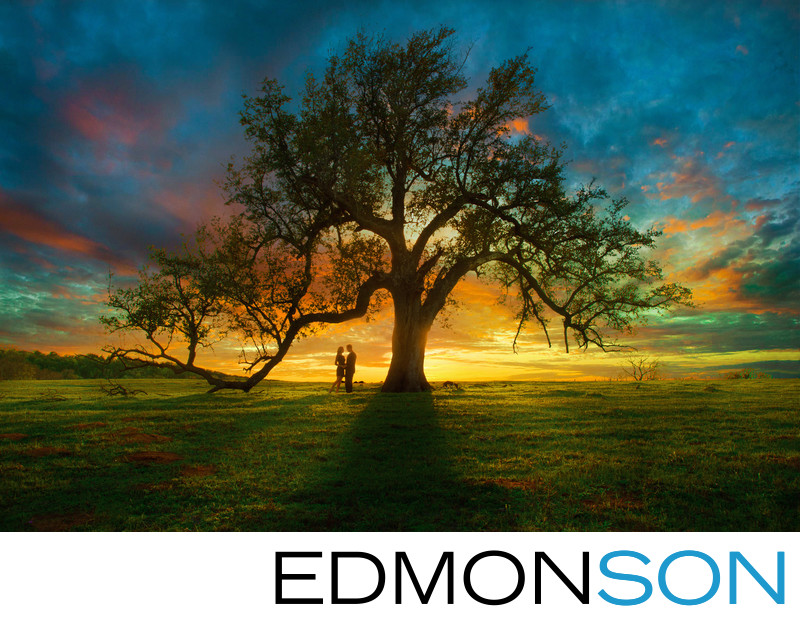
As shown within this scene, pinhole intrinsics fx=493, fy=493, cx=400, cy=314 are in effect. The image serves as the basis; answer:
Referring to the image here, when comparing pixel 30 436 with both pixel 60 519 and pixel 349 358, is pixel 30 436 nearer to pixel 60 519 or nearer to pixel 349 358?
pixel 60 519

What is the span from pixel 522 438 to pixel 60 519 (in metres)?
9.96

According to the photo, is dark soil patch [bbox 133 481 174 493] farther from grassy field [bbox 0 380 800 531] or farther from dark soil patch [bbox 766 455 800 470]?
dark soil patch [bbox 766 455 800 470]

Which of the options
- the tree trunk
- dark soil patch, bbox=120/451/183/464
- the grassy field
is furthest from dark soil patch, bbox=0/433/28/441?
the tree trunk

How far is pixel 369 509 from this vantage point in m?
7.08

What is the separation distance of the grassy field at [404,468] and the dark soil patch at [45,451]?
9cm

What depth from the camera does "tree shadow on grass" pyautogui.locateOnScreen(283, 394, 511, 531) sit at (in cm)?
659

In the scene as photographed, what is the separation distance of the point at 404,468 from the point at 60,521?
218 inches

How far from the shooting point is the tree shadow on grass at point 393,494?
6594 millimetres

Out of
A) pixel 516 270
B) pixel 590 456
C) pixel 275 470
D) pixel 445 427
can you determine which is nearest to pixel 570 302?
pixel 516 270

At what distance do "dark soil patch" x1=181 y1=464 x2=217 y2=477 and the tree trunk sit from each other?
1646 cm

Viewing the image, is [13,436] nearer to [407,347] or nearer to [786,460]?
[407,347]

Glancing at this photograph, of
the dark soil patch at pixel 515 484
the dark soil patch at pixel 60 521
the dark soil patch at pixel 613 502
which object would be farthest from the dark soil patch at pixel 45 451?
the dark soil patch at pixel 613 502

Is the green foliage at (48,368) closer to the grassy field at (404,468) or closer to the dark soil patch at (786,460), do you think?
the grassy field at (404,468)

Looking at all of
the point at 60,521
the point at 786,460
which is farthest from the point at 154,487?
the point at 786,460
